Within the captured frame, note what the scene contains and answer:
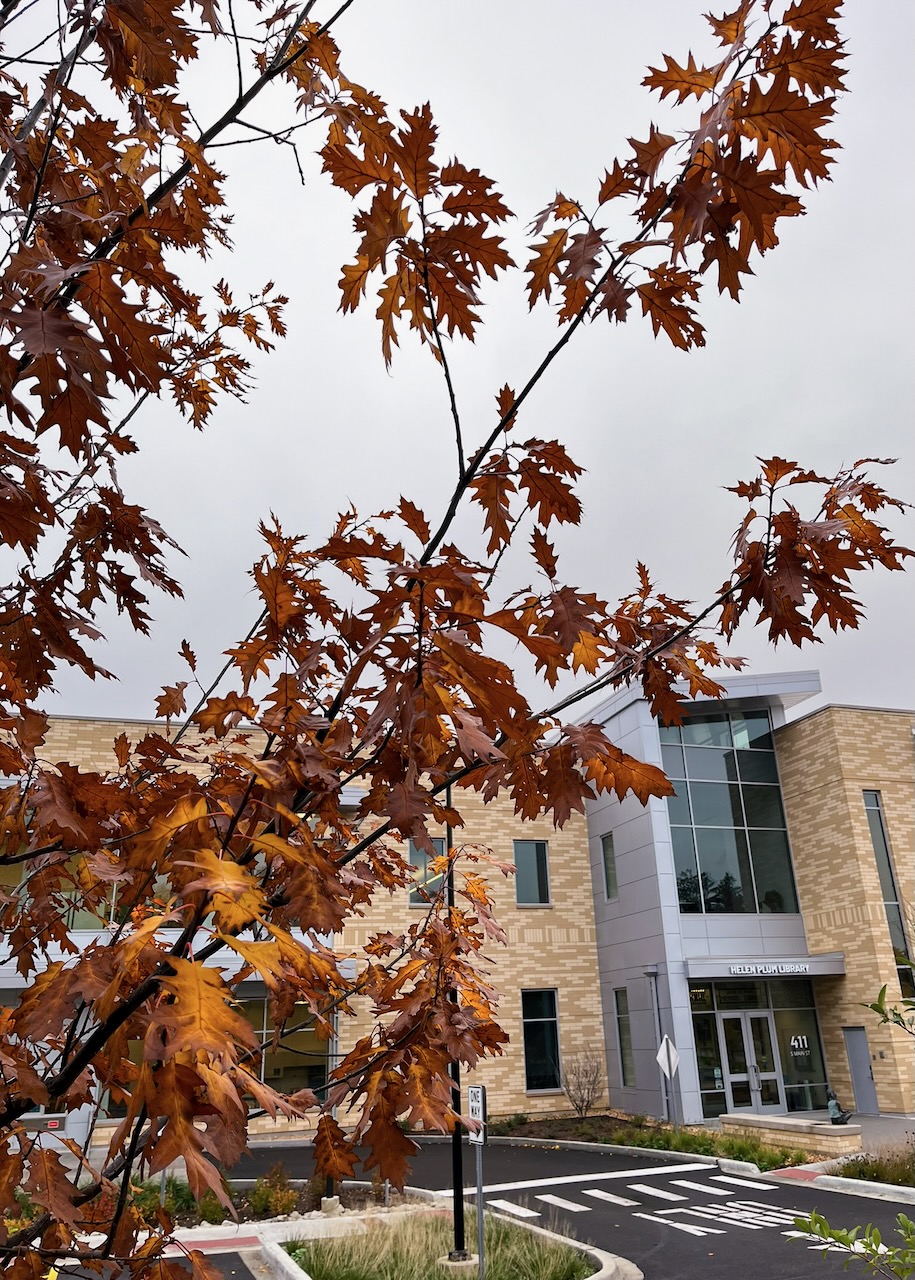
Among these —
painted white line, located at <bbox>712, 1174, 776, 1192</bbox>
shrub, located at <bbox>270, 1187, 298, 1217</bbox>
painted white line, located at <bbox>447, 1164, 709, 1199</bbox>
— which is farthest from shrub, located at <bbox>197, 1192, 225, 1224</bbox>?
painted white line, located at <bbox>712, 1174, 776, 1192</bbox>

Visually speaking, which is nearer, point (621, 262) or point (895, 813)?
point (621, 262)

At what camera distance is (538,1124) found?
20.1 m

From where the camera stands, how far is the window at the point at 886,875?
1922cm

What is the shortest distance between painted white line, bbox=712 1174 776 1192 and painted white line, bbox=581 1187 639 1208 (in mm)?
1997

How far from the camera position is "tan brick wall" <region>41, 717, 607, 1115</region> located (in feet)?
66.6

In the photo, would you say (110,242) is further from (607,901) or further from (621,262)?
(607,901)

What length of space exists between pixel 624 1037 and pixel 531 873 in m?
4.59

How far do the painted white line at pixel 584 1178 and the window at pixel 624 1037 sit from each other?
6.06 metres

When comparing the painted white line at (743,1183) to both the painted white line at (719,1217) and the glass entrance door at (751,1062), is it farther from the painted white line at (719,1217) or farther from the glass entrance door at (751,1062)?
the glass entrance door at (751,1062)

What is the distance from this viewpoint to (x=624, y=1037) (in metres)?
21.1

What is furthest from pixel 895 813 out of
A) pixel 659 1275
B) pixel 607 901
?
pixel 659 1275

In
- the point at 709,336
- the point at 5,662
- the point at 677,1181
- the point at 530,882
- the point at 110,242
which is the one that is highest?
the point at 530,882

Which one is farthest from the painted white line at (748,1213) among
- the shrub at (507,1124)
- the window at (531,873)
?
the window at (531,873)

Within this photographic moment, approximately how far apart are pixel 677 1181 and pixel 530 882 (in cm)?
1017
